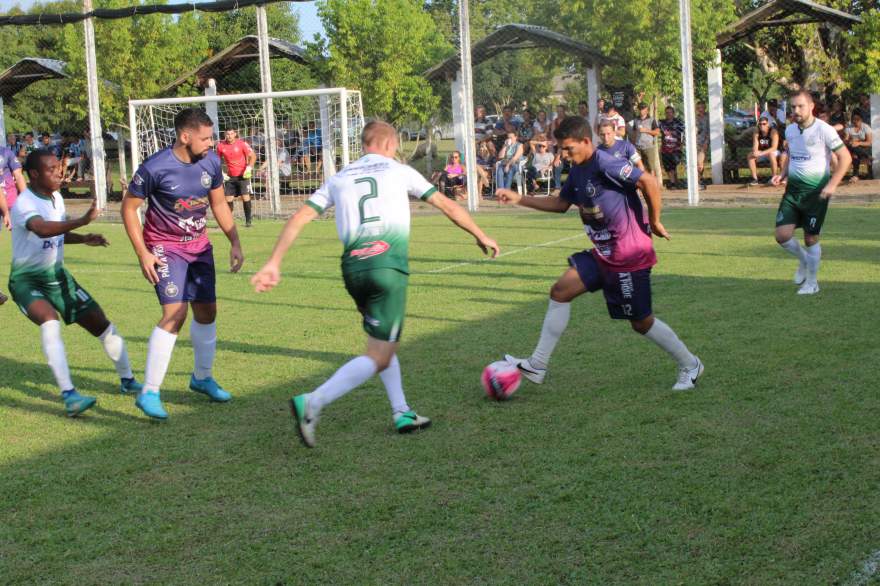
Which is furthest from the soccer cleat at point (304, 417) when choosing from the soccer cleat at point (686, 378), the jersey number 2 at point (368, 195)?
the soccer cleat at point (686, 378)

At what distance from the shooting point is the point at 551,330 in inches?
293

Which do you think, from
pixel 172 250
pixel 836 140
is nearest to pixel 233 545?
pixel 172 250

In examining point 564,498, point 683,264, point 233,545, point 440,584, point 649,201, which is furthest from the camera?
point 683,264

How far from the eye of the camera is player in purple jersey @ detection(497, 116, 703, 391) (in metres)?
7.04

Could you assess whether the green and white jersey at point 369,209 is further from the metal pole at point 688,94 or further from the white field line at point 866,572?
the metal pole at point 688,94

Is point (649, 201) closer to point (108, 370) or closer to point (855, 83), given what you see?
point (108, 370)

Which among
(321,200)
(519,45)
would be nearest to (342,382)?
(321,200)

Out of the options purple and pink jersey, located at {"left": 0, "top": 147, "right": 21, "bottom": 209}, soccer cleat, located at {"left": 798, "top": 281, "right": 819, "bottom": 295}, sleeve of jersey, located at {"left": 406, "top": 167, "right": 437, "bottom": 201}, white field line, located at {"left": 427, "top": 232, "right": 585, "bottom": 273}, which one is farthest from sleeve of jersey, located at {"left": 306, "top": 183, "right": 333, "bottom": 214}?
purple and pink jersey, located at {"left": 0, "top": 147, "right": 21, "bottom": 209}

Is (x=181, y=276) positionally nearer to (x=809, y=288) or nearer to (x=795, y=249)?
(x=809, y=288)

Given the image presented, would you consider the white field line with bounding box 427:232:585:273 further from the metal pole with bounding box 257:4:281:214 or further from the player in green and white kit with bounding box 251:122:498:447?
the metal pole with bounding box 257:4:281:214

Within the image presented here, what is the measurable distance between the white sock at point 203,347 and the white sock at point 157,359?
1.19 ft

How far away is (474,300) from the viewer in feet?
37.8

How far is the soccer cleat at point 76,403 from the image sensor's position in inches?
283

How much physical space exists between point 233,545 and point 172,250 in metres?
2.89
